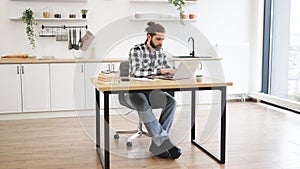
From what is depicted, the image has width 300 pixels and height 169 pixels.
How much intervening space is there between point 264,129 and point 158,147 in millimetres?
1586

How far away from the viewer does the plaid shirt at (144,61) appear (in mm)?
3473

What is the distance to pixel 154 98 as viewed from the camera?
3.40 m

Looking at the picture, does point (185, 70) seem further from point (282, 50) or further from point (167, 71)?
point (282, 50)

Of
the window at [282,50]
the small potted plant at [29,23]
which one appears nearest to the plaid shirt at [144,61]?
the small potted plant at [29,23]

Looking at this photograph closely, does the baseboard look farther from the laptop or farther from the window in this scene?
the laptop

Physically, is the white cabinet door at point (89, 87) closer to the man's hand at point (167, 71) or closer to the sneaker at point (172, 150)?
the man's hand at point (167, 71)

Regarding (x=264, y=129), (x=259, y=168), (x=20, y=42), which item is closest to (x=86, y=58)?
(x=20, y=42)

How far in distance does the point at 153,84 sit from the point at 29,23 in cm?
286

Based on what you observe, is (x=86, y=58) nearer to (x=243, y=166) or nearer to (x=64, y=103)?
(x=64, y=103)

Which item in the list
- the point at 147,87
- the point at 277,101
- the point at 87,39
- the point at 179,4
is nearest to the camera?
the point at 147,87

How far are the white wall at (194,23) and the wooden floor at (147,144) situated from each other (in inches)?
45.1

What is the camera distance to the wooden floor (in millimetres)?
3021

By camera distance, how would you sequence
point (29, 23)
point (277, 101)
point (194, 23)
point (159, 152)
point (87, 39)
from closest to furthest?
1. point (159, 152)
2. point (29, 23)
3. point (87, 39)
4. point (277, 101)
5. point (194, 23)

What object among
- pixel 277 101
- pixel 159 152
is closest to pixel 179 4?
pixel 277 101
